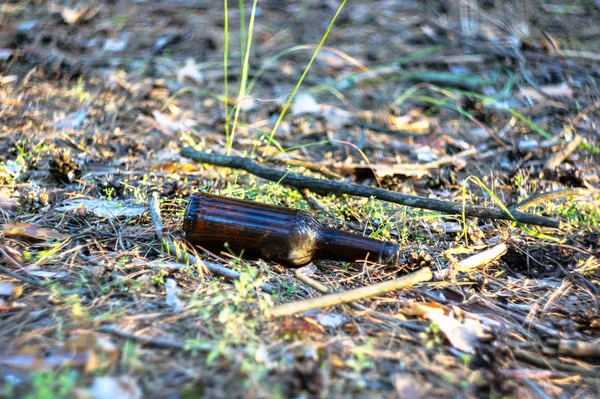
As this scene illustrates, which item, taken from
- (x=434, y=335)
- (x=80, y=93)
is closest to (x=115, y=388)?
(x=434, y=335)

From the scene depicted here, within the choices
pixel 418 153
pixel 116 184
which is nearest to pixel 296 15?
pixel 418 153

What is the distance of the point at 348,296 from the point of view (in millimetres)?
1826

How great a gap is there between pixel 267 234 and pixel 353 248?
0.37 metres

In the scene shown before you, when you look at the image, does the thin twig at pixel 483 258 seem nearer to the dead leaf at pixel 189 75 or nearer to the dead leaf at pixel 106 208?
the dead leaf at pixel 106 208

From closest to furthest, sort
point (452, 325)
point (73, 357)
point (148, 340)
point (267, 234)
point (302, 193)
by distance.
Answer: point (73, 357) → point (148, 340) → point (452, 325) → point (267, 234) → point (302, 193)

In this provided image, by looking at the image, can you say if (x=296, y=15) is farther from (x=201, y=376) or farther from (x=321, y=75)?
(x=201, y=376)

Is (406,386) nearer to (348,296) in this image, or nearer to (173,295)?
(348,296)

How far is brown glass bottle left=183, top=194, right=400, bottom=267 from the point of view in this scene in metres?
2.14

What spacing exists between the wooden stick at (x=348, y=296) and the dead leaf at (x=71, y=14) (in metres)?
4.62

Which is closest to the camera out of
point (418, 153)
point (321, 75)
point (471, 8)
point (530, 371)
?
point (530, 371)

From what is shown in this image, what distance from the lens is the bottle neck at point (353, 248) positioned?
219 cm

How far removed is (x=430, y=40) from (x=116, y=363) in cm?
473

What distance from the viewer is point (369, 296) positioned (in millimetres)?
1891

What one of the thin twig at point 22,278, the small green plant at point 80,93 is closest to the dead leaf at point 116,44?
the small green plant at point 80,93
